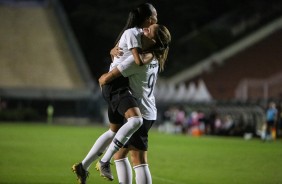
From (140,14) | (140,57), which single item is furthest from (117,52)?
(140,14)

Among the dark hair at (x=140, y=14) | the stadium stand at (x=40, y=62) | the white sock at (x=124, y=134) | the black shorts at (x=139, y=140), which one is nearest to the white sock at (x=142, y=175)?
the black shorts at (x=139, y=140)

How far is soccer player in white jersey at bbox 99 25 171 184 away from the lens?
975cm

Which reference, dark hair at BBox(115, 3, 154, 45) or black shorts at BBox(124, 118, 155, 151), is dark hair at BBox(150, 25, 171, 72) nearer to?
dark hair at BBox(115, 3, 154, 45)

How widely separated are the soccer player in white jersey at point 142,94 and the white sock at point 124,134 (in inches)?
5.8

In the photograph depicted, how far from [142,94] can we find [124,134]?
0.66 m

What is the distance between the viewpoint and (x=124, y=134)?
31.6ft

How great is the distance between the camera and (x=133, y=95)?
990 centimetres

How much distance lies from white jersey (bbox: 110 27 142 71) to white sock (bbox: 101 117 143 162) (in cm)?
93

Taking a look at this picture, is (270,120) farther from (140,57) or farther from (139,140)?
(140,57)

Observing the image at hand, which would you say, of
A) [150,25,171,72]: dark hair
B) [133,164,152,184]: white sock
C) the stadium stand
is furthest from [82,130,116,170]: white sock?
the stadium stand

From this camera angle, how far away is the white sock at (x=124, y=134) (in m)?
9.54

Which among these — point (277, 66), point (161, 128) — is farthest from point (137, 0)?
point (161, 128)

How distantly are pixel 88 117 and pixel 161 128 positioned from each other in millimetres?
10589

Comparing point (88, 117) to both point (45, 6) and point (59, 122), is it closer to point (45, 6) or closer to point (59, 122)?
point (59, 122)
